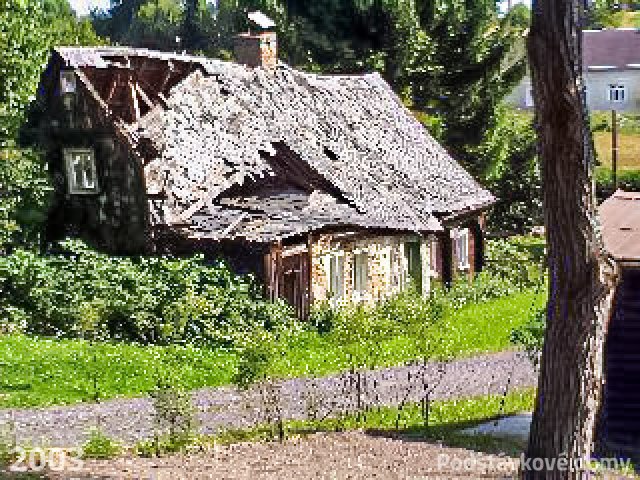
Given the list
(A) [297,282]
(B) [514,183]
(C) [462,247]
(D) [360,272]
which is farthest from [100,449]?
(B) [514,183]

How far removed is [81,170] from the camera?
2672cm

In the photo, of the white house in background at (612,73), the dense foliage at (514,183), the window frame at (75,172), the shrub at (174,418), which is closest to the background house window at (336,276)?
the window frame at (75,172)

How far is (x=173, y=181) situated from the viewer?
25641 millimetres

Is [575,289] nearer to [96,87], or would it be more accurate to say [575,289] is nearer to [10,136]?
[96,87]

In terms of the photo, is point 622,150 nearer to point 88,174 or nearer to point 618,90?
point 618,90

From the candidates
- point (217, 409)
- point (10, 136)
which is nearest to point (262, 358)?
point (217, 409)

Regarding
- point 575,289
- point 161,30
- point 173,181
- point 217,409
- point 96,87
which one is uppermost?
point 161,30

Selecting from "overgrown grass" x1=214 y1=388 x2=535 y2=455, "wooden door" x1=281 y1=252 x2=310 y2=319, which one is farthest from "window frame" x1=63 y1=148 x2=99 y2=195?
"overgrown grass" x1=214 y1=388 x2=535 y2=455

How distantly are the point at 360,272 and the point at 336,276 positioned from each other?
93 centimetres

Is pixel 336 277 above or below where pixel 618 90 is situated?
below

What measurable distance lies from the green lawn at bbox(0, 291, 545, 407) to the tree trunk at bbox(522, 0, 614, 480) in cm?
579

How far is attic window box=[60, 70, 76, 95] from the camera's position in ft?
86.2

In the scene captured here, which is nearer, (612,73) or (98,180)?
(98,180)

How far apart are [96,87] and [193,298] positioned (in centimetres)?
702
